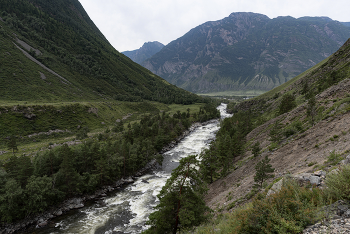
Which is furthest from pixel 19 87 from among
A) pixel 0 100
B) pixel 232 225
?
pixel 232 225

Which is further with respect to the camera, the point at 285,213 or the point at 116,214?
the point at 116,214

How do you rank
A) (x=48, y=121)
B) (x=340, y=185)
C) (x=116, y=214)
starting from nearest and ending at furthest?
1. (x=340, y=185)
2. (x=116, y=214)
3. (x=48, y=121)

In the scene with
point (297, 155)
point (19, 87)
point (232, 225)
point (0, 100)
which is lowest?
point (297, 155)

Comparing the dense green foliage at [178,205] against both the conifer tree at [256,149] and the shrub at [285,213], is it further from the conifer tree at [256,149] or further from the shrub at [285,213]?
the conifer tree at [256,149]

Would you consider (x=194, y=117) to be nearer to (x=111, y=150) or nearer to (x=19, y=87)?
(x=111, y=150)

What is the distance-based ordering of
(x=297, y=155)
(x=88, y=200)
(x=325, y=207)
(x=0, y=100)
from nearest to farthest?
(x=325, y=207) < (x=297, y=155) < (x=88, y=200) < (x=0, y=100)

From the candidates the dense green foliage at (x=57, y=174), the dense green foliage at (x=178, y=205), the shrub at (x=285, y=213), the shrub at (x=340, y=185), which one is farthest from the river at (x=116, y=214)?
the shrub at (x=340, y=185)

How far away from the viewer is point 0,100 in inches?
4281

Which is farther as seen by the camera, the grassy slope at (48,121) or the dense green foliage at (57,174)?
the grassy slope at (48,121)

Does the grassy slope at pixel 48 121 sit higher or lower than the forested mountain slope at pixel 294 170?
higher

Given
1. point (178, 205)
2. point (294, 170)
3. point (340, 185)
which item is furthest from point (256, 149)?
point (340, 185)

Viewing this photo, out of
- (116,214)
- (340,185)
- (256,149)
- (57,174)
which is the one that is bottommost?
(116,214)

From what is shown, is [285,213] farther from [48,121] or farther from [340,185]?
[48,121]

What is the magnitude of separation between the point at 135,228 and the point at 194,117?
136202 millimetres
